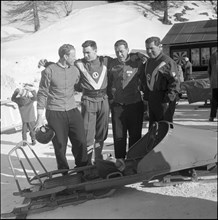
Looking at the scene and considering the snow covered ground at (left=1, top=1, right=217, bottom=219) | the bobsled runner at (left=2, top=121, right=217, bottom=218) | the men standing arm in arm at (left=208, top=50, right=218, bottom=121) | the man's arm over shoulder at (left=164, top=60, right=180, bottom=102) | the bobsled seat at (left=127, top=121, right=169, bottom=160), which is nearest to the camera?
the snow covered ground at (left=1, top=1, right=217, bottom=219)

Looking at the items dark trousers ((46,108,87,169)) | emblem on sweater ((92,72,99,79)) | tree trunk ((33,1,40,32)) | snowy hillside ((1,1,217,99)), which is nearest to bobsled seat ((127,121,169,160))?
dark trousers ((46,108,87,169))

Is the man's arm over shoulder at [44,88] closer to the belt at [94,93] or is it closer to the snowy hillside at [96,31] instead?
the belt at [94,93]

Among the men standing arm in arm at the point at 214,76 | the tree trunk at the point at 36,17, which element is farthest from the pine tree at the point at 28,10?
the men standing arm in arm at the point at 214,76

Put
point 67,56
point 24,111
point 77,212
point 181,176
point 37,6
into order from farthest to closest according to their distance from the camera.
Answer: point 37,6
point 24,111
point 67,56
point 181,176
point 77,212

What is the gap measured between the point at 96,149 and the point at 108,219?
63.9 inches

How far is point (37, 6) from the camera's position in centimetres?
4966

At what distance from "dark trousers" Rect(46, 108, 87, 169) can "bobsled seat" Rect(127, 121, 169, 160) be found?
0.62 m

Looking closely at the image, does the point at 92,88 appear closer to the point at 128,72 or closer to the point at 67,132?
the point at 128,72

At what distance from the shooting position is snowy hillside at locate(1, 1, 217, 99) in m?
26.2

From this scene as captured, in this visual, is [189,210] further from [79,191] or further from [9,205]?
[9,205]

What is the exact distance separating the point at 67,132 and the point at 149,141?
1019mm

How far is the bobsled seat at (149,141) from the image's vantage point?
4477 millimetres

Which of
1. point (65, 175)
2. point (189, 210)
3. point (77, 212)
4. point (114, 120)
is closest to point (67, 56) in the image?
point (114, 120)

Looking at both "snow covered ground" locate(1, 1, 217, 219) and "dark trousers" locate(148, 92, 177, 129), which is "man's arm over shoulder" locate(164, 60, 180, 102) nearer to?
"dark trousers" locate(148, 92, 177, 129)
